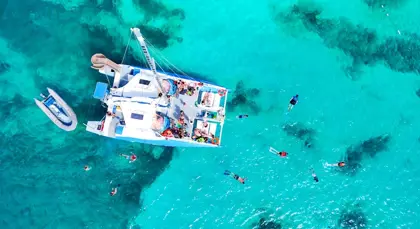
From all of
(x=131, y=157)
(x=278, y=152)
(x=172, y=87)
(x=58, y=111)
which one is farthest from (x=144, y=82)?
(x=278, y=152)

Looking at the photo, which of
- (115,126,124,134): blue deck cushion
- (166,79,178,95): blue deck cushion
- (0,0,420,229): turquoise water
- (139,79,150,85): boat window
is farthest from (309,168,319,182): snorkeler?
(115,126,124,134): blue deck cushion

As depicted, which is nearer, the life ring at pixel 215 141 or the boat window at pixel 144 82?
the boat window at pixel 144 82

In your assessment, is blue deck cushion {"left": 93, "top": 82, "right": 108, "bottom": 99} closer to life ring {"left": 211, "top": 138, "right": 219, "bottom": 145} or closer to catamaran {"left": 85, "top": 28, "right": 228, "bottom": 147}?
catamaran {"left": 85, "top": 28, "right": 228, "bottom": 147}

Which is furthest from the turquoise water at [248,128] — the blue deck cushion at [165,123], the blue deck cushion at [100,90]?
the blue deck cushion at [165,123]

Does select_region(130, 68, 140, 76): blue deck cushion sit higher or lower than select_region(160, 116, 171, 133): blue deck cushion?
higher

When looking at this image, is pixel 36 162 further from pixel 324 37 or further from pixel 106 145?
pixel 324 37

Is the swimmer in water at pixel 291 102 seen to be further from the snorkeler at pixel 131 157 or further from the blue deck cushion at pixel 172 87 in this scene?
the snorkeler at pixel 131 157

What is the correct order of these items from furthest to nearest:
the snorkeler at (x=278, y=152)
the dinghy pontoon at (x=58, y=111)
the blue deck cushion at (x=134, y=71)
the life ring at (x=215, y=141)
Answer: the dinghy pontoon at (x=58, y=111), the snorkeler at (x=278, y=152), the blue deck cushion at (x=134, y=71), the life ring at (x=215, y=141)

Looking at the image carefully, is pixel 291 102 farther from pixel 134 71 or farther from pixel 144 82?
pixel 134 71
